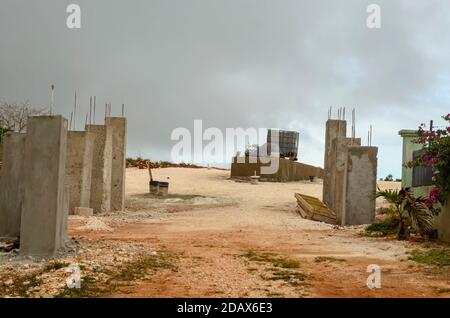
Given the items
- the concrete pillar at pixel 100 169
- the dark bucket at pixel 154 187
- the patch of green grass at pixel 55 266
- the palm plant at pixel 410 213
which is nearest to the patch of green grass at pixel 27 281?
the patch of green grass at pixel 55 266

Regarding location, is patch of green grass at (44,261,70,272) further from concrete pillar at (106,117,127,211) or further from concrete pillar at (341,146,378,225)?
concrete pillar at (106,117,127,211)

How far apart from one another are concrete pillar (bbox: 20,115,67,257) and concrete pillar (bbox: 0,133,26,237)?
1519 millimetres

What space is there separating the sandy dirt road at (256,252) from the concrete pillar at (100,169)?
37.8 inches

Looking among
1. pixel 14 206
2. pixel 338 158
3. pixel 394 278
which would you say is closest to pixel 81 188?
A: pixel 14 206

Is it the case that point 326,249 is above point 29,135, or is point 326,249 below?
below

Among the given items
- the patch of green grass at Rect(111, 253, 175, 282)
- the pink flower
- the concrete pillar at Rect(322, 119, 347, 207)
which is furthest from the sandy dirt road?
the concrete pillar at Rect(322, 119, 347, 207)

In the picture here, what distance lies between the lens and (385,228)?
13695mm

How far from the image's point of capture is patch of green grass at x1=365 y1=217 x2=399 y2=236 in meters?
13.4

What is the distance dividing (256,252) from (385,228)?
14.7ft

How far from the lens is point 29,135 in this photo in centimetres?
908

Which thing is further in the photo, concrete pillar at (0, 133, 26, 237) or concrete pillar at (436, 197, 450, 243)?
concrete pillar at (436, 197, 450, 243)

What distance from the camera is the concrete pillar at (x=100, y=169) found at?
18.6 m
